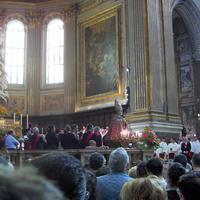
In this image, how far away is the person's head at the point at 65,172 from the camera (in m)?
1.23

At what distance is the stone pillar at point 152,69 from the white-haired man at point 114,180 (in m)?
12.0

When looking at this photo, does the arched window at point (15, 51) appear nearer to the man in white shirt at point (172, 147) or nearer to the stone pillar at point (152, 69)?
the stone pillar at point (152, 69)

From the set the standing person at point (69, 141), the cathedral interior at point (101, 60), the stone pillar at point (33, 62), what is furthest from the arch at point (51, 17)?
the standing person at point (69, 141)

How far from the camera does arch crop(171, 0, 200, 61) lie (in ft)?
72.4

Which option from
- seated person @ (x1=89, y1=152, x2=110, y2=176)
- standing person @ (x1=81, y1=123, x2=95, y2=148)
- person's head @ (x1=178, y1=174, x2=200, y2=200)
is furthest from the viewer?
standing person @ (x1=81, y1=123, x2=95, y2=148)

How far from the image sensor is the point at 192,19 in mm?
22719

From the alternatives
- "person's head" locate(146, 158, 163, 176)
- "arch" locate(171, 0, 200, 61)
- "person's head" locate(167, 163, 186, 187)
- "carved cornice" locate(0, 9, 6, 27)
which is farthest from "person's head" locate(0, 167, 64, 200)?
"carved cornice" locate(0, 9, 6, 27)

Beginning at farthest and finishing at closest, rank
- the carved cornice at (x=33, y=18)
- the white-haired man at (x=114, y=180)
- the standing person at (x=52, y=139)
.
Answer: the carved cornice at (x=33, y=18)
the standing person at (x=52, y=139)
the white-haired man at (x=114, y=180)

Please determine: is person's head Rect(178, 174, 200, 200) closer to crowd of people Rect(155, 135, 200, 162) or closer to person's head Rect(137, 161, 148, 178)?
person's head Rect(137, 161, 148, 178)

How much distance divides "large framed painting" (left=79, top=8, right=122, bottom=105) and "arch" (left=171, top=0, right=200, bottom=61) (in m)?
4.48

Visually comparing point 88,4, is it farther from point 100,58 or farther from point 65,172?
point 65,172

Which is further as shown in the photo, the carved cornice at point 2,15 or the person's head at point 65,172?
the carved cornice at point 2,15

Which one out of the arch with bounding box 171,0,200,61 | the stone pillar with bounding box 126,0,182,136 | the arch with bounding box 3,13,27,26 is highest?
the arch with bounding box 3,13,27,26

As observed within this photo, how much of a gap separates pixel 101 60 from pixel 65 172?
20.1m
